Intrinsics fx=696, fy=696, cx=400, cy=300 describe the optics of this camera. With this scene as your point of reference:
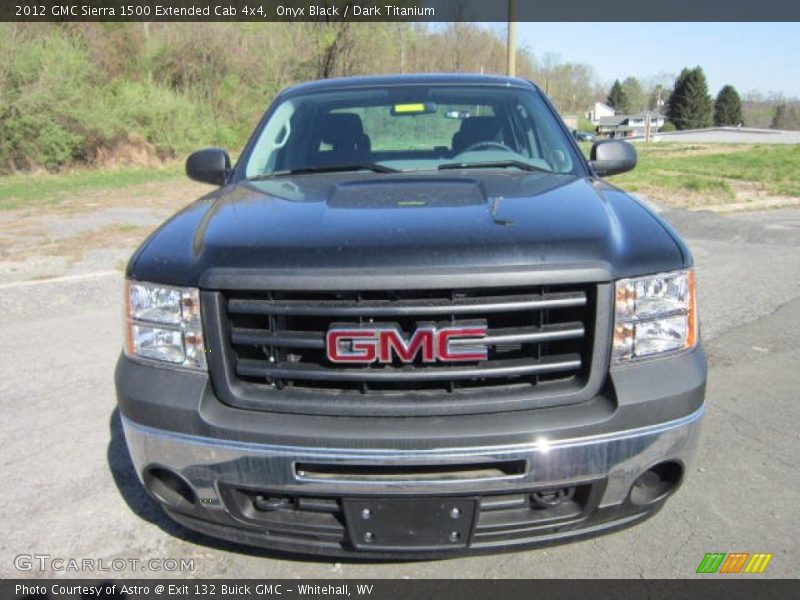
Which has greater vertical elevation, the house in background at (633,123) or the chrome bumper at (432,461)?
the chrome bumper at (432,461)

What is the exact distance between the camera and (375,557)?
7.21 feet

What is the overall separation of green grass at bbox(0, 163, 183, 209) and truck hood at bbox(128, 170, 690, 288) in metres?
12.5

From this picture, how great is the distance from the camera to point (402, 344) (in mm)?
2066

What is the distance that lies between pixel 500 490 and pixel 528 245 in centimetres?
74

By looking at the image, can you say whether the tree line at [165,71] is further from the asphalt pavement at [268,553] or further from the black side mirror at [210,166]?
the black side mirror at [210,166]

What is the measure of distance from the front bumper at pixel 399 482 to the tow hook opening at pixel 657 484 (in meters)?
0.01

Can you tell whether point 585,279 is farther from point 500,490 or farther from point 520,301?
point 500,490

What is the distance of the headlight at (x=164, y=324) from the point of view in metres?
2.22

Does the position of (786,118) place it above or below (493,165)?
below

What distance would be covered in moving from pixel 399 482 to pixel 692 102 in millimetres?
102726

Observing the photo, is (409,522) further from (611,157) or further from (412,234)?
(611,157)

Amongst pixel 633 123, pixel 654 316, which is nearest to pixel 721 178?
pixel 654 316

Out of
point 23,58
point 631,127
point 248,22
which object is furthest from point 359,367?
point 631,127

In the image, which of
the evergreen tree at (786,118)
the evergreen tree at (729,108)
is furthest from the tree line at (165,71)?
the evergreen tree at (786,118)
